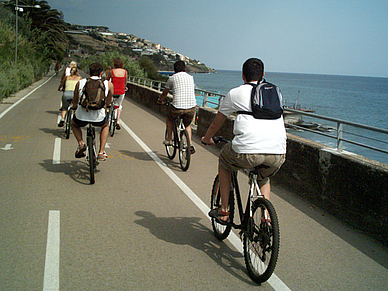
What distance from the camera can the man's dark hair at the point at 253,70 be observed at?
13.3 feet

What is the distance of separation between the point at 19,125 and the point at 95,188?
7.31 m

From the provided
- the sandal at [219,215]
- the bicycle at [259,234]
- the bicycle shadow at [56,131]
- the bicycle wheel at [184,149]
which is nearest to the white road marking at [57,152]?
the bicycle shadow at [56,131]

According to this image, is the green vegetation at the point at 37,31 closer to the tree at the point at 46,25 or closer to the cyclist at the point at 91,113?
the tree at the point at 46,25

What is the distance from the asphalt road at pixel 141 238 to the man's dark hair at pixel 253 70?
6.01 ft

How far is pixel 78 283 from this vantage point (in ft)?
12.1

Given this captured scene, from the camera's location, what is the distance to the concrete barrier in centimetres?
518

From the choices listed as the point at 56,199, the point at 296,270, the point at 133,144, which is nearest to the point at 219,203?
Answer: the point at 296,270

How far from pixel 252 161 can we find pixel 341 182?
2469 mm

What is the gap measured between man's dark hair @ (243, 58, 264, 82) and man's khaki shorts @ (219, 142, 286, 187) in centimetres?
66

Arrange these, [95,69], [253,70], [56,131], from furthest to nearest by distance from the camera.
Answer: [56,131], [95,69], [253,70]

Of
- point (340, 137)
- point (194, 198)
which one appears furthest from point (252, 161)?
point (340, 137)

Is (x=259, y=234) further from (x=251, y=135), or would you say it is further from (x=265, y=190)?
(x=251, y=135)

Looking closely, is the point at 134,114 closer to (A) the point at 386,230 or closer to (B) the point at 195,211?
(B) the point at 195,211

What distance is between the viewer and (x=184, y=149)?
27.4ft
